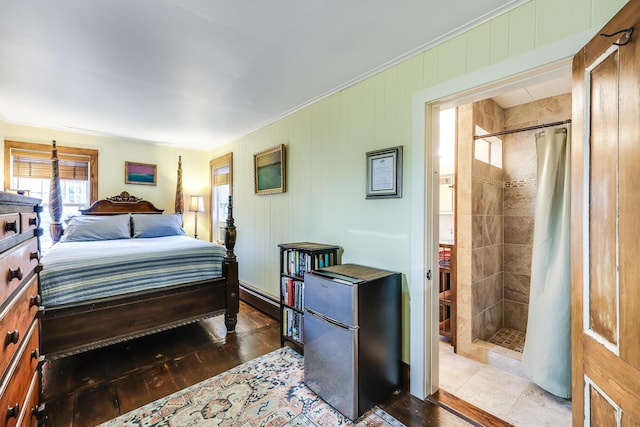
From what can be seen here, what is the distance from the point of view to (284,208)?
3246 millimetres

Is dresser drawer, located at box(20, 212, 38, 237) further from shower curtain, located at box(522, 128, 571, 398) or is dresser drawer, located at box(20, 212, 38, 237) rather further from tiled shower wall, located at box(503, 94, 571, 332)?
tiled shower wall, located at box(503, 94, 571, 332)

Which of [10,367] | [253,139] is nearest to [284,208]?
[253,139]

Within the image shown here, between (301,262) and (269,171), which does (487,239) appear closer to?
(301,262)

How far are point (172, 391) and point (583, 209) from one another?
8.43ft

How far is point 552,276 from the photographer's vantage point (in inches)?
79.8

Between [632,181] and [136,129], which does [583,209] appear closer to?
[632,181]

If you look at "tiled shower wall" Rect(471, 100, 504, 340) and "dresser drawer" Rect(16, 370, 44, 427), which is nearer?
"dresser drawer" Rect(16, 370, 44, 427)

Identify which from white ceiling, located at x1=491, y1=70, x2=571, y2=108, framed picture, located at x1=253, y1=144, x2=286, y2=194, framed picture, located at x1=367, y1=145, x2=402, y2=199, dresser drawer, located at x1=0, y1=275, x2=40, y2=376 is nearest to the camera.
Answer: dresser drawer, located at x1=0, y1=275, x2=40, y2=376

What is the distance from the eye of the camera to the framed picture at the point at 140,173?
14.3 feet

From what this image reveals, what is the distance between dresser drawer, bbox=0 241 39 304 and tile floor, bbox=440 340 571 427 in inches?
99.3

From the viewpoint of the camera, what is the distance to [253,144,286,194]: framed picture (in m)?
3.22

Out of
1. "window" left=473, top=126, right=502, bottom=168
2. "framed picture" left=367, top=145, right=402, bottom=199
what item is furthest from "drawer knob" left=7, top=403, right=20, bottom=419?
"window" left=473, top=126, right=502, bottom=168

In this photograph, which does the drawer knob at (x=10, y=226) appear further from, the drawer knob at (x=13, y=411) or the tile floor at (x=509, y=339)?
the tile floor at (x=509, y=339)

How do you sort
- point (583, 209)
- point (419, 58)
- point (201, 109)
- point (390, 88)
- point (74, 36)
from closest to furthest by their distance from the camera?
point (583, 209)
point (74, 36)
point (419, 58)
point (390, 88)
point (201, 109)
